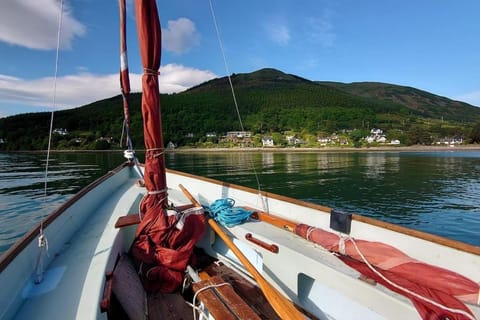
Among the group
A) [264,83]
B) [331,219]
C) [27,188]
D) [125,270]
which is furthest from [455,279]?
[264,83]

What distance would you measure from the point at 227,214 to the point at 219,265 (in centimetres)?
63

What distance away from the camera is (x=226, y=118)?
112 m

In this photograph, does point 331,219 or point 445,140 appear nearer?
point 331,219

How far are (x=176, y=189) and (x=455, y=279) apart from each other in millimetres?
4718

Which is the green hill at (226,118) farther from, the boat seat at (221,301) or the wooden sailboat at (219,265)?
the boat seat at (221,301)

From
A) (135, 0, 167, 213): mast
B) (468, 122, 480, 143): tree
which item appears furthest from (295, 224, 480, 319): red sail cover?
(468, 122, 480, 143): tree

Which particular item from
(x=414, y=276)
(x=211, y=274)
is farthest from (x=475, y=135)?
(x=211, y=274)

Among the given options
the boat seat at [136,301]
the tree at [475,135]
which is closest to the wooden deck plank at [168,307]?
the boat seat at [136,301]

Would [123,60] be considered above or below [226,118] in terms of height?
below

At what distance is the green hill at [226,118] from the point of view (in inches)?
3078

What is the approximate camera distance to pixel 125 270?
98.3 inches

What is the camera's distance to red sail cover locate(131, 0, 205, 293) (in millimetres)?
2660

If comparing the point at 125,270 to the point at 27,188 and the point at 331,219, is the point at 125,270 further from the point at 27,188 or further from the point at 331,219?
the point at 27,188

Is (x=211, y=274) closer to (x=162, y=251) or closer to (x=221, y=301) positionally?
(x=162, y=251)
